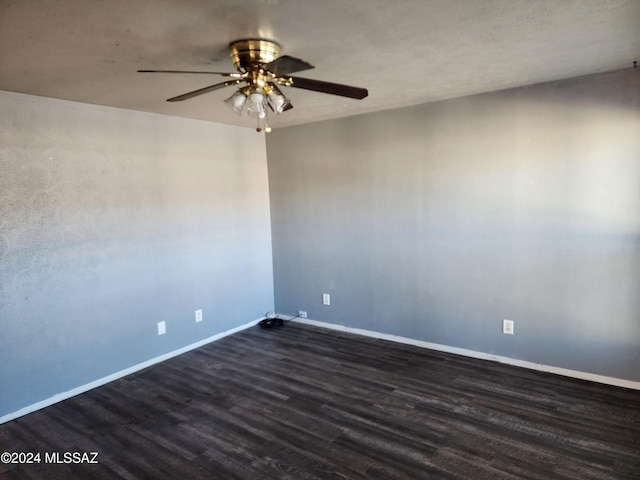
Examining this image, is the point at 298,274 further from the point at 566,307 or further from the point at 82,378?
the point at 566,307

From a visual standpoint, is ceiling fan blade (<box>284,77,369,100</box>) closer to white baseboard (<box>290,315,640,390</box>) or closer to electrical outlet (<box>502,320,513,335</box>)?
electrical outlet (<box>502,320,513,335</box>)

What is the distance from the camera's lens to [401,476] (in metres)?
2.09

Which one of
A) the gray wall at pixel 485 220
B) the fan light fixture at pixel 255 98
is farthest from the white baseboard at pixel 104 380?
the fan light fixture at pixel 255 98

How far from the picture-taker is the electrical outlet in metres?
3.31

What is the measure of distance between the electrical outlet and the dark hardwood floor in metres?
0.29

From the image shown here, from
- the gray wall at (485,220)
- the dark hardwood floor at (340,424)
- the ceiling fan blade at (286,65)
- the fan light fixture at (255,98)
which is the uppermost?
the ceiling fan blade at (286,65)

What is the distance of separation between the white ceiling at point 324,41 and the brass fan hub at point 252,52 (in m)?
0.06

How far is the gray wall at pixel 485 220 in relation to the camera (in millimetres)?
2850

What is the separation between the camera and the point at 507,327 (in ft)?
10.9

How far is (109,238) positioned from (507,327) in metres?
3.45

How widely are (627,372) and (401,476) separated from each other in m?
2.02

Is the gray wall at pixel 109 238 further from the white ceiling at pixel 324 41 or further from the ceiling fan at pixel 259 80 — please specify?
the ceiling fan at pixel 259 80

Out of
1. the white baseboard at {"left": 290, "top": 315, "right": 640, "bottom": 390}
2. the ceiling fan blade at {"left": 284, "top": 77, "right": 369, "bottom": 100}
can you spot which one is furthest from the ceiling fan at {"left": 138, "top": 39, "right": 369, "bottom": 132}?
the white baseboard at {"left": 290, "top": 315, "right": 640, "bottom": 390}

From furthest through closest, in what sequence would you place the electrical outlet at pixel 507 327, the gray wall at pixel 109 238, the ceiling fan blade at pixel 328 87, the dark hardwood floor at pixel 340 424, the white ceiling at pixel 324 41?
1. the electrical outlet at pixel 507 327
2. the gray wall at pixel 109 238
3. the dark hardwood floor at pixel 340 424
4. the ceiling fan blade at pixel 328 87
5. the white ceiling at pixel 324 41
